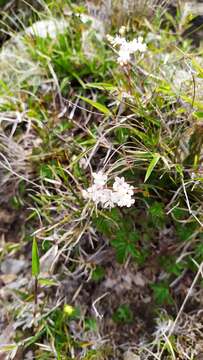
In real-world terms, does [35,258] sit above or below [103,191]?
below

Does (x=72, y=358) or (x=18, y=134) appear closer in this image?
(x=72, y=358)

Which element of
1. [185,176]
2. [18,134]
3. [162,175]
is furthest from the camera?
[18,134]

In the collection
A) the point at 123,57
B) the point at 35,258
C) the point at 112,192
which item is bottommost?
the point at 35,258

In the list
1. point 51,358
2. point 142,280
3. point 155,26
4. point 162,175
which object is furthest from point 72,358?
point 155,26

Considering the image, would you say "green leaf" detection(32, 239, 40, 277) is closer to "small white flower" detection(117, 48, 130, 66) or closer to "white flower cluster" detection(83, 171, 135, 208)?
"white flower cluster" detection(83, 171, 135, 208)

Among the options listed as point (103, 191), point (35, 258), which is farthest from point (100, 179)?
point (35, 258)

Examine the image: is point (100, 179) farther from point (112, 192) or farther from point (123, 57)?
point (123, 57)

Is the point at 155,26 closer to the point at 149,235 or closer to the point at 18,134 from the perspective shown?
the point at 18,134

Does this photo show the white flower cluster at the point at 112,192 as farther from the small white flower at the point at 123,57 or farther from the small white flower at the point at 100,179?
the small white flower at the point at 123,57
